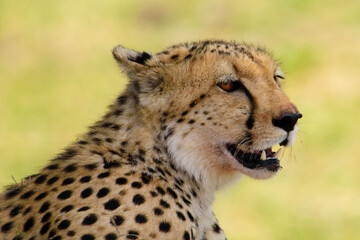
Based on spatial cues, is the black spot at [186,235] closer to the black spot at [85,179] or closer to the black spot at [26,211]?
the black spot at [85,179]

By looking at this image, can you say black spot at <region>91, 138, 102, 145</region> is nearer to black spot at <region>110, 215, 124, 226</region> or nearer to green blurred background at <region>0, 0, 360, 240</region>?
black spot at <region>110, 215, 124, 226</region>

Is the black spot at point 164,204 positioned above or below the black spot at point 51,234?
above

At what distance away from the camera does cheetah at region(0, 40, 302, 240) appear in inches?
162

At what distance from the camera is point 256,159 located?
4.45 meters

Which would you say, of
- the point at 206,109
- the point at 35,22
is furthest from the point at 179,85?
the point at 35,22

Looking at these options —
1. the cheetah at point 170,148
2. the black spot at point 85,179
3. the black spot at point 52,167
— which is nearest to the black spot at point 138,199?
the cheetah at point 170,148

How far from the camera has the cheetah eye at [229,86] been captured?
4410 mm

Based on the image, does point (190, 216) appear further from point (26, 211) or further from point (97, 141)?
point (26, 211)

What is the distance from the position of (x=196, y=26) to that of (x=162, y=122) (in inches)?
360

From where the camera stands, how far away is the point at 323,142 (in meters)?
10.8

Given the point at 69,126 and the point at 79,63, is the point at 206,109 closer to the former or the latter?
the point at 69,126

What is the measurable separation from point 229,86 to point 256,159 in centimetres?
35

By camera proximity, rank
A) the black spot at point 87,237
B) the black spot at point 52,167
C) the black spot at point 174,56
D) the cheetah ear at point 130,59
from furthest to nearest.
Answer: the black spot at point 174,56 < the cheetah ear at point 130,59 < the black spot at point 52,167 < the black spot at point 87,237

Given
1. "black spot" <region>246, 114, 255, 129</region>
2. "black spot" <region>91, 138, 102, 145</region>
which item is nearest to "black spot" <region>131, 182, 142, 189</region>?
"black spot" <region>91, 138, 102, 145</region>
